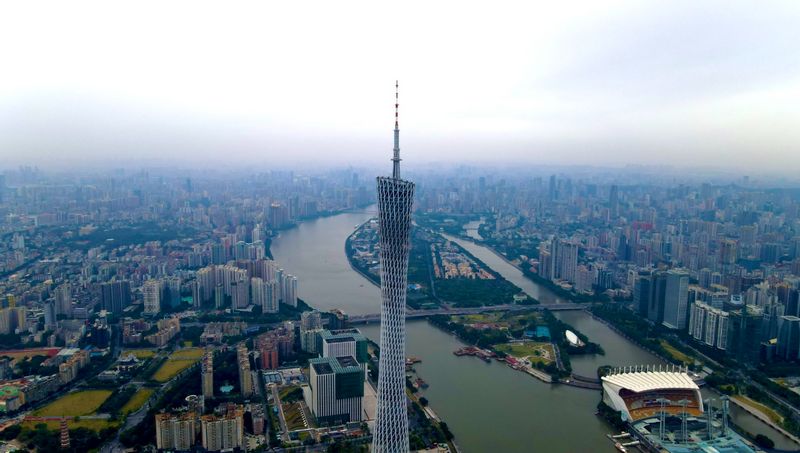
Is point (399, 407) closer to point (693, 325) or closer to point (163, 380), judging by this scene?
point (163, 380)

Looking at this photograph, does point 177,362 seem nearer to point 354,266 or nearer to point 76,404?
point 76,404

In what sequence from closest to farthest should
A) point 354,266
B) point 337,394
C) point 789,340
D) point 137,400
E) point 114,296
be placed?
point 337,394
point 137,400
point 789,340
point 114,296
point 354,266

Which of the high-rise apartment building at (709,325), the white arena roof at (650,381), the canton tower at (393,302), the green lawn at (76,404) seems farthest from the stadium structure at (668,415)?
the green lawn at (76,404)

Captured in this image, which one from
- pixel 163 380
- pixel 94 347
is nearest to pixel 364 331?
pixel 163 380

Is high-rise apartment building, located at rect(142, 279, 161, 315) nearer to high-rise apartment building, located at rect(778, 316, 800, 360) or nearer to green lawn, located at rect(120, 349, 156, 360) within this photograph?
green lawn, located at rect(120, 349, 156, 360)

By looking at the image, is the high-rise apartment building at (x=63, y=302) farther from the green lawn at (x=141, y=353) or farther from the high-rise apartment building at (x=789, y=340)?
the high-rise apartment building at (x=789, y=340)

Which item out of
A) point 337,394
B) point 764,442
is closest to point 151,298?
point 337,394
